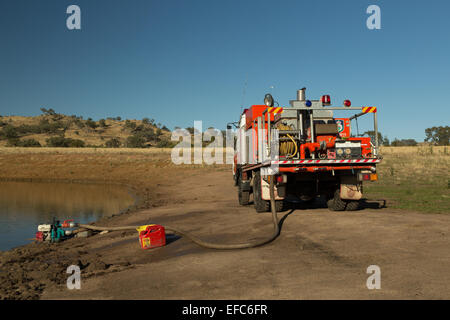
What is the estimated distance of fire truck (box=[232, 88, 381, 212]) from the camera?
9805 mm

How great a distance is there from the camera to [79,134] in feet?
374

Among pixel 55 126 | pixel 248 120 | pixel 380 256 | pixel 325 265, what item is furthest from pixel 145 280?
pixel 55 126

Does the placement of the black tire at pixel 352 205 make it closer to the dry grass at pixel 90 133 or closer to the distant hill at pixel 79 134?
the distant hill at pixel 79 134

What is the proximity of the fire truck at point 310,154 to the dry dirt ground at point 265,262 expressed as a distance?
3.21 feet

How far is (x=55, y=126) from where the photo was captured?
370 ft

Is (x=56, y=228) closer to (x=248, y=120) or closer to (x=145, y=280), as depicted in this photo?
(x=145, y=280)

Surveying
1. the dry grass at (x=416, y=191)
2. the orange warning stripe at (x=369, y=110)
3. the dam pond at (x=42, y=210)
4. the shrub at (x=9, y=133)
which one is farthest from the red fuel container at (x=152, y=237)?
the shrub at (x=9, y=133)

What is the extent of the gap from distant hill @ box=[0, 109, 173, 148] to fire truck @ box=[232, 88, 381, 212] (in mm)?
76652

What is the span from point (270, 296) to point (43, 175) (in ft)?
128

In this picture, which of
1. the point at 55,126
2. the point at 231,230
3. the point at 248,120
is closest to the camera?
the point at 231,230

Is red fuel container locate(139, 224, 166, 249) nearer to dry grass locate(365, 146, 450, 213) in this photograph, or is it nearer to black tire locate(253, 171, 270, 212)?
black tire locate(253, 171, 270, 212)

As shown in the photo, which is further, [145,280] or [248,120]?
[248,120]

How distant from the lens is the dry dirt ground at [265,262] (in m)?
4.86

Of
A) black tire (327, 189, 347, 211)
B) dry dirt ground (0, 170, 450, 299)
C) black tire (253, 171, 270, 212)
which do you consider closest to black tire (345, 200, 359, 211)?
black tire (327, 189, 347, 211)
